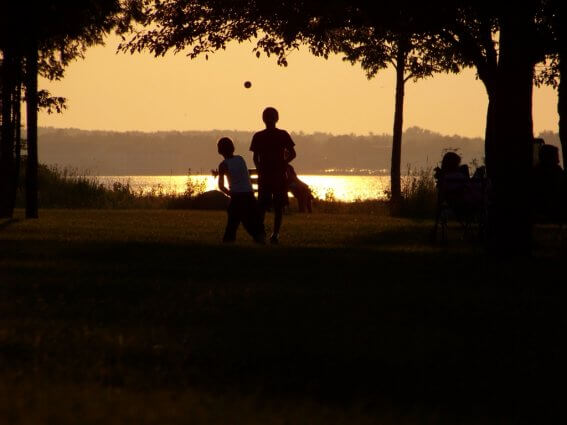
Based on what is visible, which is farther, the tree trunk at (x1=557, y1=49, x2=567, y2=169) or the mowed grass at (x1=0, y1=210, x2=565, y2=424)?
the tree trunk at (x1=557, y1=49, x2=567, y2=169)

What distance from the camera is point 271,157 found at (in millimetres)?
18219

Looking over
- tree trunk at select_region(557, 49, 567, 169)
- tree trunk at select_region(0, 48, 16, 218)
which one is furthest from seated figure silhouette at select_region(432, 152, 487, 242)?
tree trunk at select_region(0, 48, 16, 218)

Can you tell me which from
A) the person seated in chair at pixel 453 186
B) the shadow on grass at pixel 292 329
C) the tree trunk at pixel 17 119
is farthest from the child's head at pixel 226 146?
the tree trunk at pixel 17 119

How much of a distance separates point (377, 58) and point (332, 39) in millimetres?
9689

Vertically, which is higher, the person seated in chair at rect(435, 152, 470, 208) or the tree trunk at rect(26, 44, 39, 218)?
the tree trunk at rect(26, 44, 39, 218)

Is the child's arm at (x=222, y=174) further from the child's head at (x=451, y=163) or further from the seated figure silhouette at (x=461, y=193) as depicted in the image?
the child's head at (x=451, y=163)

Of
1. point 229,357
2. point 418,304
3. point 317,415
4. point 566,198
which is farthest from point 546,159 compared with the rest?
point 317,415

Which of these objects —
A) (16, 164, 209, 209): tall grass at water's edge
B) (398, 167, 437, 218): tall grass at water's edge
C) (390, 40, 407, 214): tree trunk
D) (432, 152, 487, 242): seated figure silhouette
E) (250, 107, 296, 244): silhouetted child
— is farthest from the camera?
(390, 40, 407, 214): tree trunk

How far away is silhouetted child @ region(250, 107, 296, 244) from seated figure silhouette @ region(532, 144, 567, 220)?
4333 mm

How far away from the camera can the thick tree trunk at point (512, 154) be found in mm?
16719

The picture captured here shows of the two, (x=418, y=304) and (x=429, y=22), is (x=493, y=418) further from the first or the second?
(x=429, y=22)

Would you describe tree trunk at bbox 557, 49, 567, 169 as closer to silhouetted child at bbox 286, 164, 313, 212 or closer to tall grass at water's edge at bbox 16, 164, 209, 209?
silhouetted child at bbox 286, 164, 313, 212

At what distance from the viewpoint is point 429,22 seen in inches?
813

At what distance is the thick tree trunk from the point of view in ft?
54.9
